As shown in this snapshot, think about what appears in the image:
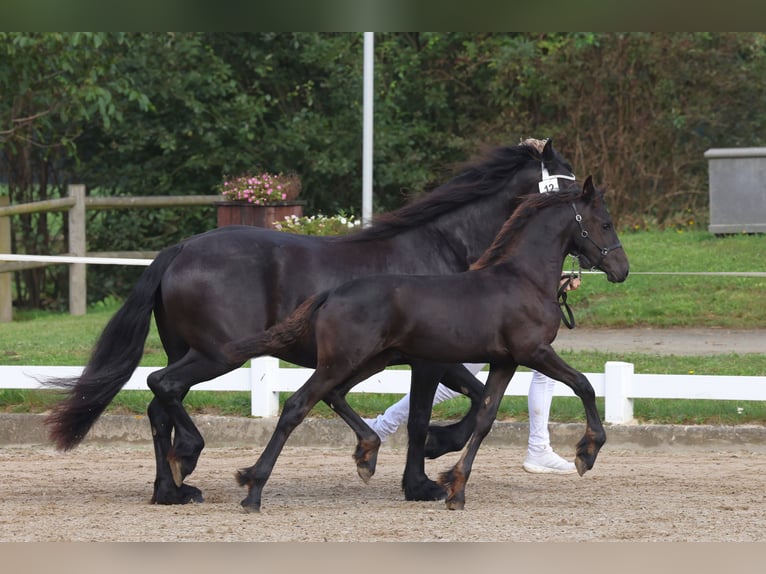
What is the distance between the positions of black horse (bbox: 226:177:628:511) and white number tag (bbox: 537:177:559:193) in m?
0.28

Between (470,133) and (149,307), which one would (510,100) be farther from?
(149,307)

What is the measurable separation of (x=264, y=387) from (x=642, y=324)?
478cm

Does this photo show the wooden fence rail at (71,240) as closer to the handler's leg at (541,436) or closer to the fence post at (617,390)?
the fence post at (617,390)

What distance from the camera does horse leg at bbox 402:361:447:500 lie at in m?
5.88

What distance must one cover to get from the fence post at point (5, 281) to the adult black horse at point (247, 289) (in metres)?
7.89

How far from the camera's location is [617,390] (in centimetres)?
772

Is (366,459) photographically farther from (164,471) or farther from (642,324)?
(642,324)

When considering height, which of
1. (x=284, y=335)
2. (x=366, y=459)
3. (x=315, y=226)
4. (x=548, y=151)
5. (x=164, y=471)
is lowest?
(x=164, y=471)

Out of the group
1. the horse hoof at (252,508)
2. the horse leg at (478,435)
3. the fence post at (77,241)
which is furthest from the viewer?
the fence post at (77,241)

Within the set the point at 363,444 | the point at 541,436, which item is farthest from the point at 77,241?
the point at 363,444

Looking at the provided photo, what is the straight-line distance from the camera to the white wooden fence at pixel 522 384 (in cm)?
759

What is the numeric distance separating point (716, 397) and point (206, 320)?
11.6 feet

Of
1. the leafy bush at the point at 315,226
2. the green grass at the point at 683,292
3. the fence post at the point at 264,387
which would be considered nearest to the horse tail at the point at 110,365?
the fence post at the point at 264,387
